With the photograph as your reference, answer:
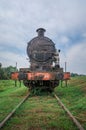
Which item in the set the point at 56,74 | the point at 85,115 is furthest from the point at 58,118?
the point at 56,74

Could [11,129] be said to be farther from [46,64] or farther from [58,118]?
[46,64]

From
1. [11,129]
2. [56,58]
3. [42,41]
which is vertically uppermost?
[42,41]

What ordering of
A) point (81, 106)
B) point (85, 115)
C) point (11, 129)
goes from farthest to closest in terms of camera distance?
1. point (81, 106)
2. point (85, 115)
3. point (11, 129)

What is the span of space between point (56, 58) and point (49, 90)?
2029mm

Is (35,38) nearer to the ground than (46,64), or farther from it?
farther from it

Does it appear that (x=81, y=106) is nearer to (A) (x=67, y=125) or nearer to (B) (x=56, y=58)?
(A) (x=67, y=125)

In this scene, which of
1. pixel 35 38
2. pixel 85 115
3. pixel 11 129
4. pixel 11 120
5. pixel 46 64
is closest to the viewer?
pixel 11 129

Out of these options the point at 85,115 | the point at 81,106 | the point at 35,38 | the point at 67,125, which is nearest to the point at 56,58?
the point at 35,38

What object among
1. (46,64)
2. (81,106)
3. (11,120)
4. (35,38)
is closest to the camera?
(11,120)

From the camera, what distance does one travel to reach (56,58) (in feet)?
52.1

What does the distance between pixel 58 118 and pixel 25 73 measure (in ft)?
22.8

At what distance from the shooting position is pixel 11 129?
619 cm

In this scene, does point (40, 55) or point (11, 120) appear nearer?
point (11, 120)

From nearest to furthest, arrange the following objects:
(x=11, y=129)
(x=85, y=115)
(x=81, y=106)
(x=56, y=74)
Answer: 1. (x=11, y=129)
2. (x=85, y=115)
3. (x=81, y=106)
4. (x=56, y=74)
